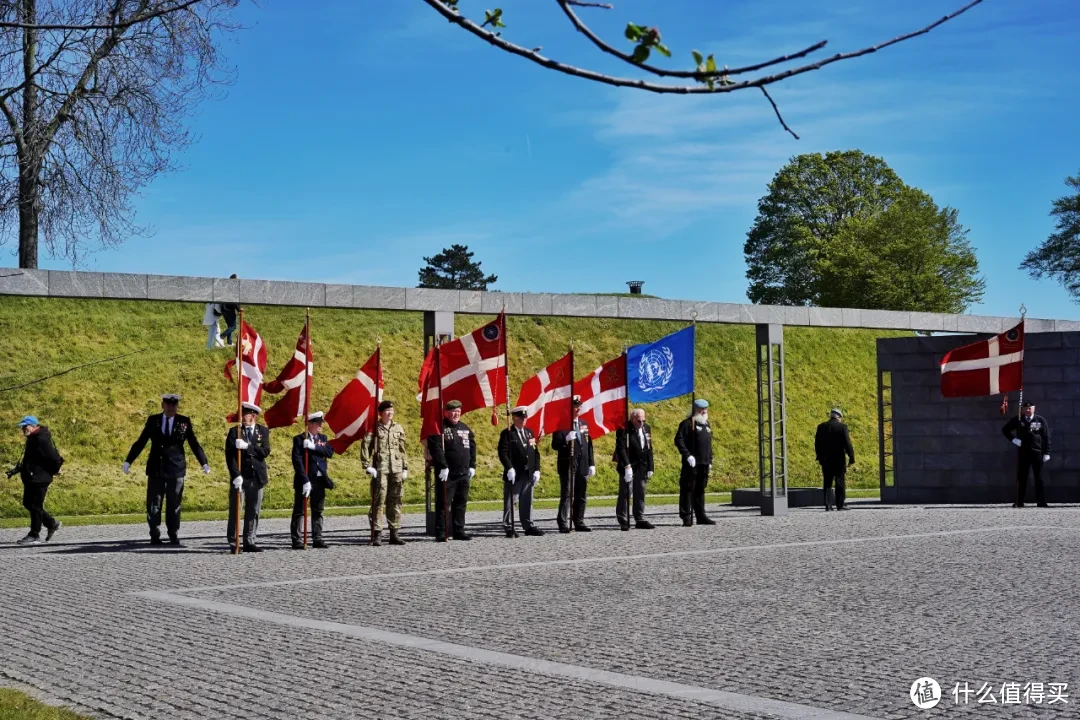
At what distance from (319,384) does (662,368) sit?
17.2 metres

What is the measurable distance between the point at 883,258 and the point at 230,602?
54.2 meters

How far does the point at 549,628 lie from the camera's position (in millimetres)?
9188

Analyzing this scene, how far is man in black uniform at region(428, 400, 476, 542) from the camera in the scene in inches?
691

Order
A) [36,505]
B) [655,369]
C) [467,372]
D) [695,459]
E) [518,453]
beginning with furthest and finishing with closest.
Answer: [655,369] < [695,459] < [518,453] < [467,372] < [36,505]

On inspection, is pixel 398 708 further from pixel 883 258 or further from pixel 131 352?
pixel 883 258

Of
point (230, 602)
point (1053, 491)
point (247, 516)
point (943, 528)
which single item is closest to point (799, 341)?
point (1053, 491)

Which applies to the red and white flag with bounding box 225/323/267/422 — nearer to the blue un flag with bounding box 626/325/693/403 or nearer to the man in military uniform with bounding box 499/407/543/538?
the man in military uniform with bounding box 499/407/543/538

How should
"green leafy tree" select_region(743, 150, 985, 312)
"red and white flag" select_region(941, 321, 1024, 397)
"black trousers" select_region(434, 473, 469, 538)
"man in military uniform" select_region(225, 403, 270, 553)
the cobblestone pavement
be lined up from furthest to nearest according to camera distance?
"green leafy tree" select_region(743, 150, 985, 312) → "red and white flag" select_region(941, 321, 1024, 397) → "black trousers" select_region(434, 473, 469, 538) → "man in military uniform" select_region(225, 403, 270, 553) → the cobblestone pavement

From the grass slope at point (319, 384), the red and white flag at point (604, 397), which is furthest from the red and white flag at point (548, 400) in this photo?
the grass slope at point (319, 384)

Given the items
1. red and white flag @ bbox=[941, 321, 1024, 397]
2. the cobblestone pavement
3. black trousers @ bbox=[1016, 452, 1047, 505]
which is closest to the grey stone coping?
red and white flag @ bbox=[941, 321, 1024, 397]

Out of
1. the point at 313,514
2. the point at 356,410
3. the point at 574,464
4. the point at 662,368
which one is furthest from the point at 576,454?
the point at 313,514

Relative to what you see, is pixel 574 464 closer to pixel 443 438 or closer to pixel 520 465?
pixel 520 465

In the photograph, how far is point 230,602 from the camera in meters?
10.9

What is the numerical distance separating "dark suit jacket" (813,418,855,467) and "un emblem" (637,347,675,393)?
196 inches
